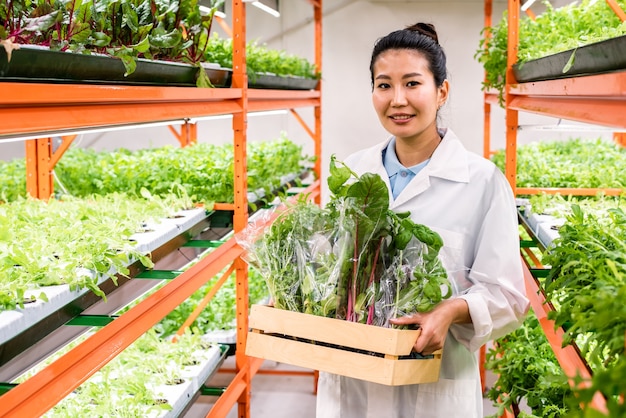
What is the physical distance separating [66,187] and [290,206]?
2.49 metres

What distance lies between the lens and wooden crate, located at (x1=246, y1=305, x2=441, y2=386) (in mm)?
1878

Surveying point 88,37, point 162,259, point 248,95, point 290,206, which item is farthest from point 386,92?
point 248,95

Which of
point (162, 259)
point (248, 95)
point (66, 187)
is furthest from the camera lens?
point (66, 187)

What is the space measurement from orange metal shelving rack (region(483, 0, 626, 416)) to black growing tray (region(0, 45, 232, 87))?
4.59ft

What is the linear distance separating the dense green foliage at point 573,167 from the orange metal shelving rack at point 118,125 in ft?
5.58

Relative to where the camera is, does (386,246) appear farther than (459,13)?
No

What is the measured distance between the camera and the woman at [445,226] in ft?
7.27

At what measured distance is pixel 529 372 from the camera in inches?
127

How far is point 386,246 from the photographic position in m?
2.14

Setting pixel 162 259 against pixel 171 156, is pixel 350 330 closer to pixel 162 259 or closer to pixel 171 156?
pixel 162 259

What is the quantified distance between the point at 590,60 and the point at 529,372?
1681mm

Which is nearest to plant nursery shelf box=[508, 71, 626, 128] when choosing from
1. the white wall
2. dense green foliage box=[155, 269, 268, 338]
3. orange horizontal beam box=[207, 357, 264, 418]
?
orange horizontal beam box=[207, 357, 264, 418]

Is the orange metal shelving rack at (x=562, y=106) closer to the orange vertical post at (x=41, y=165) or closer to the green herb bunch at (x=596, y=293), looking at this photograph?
the green herb bunch at (x=596, y=293)

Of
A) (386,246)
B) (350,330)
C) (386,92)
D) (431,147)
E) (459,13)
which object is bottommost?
(350,330)
